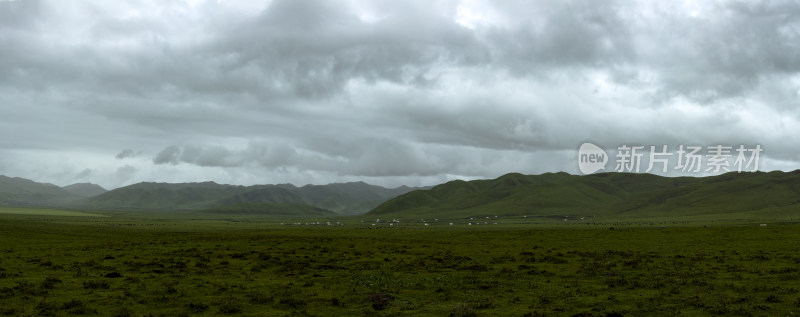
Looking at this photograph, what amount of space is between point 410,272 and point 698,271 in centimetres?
2015

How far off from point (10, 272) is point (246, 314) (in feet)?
75.8

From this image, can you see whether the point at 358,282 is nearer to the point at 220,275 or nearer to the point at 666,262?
the point at 220,275

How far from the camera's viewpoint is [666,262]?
4369cm

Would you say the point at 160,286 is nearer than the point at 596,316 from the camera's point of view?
No

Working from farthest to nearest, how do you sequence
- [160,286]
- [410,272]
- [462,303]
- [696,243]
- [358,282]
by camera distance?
1. [696,243]
2. [410,272]
3. [358,282]
4. [160,286]
5. [462,303]

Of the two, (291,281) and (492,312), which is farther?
(291,281)

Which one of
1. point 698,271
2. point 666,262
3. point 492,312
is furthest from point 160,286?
point 666,262

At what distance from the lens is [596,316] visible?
22.2 m

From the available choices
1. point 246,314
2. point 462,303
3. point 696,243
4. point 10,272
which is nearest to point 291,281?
point 246,314

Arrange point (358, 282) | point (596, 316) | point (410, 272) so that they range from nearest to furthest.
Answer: point (596, 316) → point (358, 282) → point (410, 272)

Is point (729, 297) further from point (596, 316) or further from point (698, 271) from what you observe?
point (698, 271)

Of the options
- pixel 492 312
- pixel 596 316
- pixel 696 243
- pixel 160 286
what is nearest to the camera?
pixel 596 316

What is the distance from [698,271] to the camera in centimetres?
3688

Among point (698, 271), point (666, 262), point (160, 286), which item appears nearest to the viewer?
point (160, 286)
